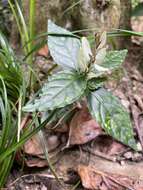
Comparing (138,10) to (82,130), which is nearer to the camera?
(82,130)

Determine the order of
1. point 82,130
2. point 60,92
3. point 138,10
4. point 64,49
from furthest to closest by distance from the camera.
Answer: point 138,10 < point 82,130 < point 64,49 < point 60,92

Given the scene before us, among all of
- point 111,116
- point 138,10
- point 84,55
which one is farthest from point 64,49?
point 138,10

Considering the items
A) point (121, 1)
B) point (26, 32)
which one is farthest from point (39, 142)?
point (121, 1)

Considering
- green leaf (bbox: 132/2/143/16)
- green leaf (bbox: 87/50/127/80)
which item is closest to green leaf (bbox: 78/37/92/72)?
green leaf (bbox: 87/50/127/80)

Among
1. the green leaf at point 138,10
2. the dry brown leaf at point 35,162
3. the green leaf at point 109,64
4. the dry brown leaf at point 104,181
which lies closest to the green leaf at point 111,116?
the green leaf at point 109,64

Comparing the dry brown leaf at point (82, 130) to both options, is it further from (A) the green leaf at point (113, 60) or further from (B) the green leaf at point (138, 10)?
(B) the green leaf at point (138, 10)

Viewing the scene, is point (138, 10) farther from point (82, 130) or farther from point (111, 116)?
point (111, 116)
